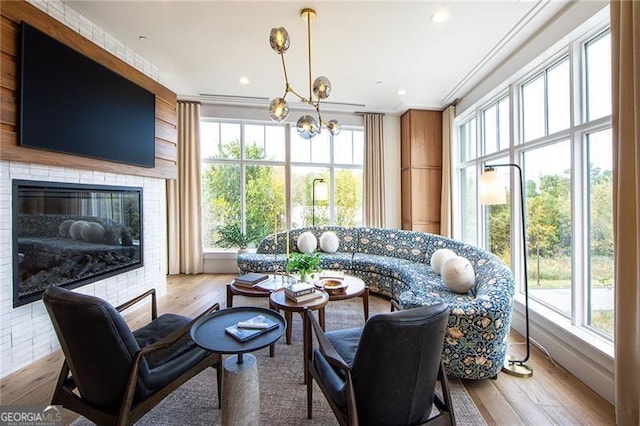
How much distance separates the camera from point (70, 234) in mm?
2625

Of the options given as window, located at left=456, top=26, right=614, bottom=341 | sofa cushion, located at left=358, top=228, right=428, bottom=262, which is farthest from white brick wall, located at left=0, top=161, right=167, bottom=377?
window, located at left=456, top=26, right=614, bottom=341

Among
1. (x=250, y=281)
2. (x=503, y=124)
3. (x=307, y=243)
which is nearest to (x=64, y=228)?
(x=250, y=281)

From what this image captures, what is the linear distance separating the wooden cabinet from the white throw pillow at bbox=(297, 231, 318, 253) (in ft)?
6.33

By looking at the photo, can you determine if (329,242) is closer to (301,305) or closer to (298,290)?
(298,290)

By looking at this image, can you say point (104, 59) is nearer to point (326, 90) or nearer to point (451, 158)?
point (326, 90)

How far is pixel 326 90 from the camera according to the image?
2594 millimetres

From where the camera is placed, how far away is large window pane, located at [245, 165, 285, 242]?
5398 millimetres

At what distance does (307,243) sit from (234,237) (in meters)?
1.45

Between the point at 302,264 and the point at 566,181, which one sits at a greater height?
the point at 566,181

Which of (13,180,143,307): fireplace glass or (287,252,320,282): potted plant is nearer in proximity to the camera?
(13,180,143,307): fireplace glass

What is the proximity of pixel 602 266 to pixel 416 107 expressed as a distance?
3.73 metres

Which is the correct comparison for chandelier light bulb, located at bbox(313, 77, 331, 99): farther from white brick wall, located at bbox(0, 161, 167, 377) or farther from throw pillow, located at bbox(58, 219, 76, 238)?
throw pillow, located at bbox(58, 219, 76, 238)

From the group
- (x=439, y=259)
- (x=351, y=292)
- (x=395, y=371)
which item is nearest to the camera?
(x=395, y=371)

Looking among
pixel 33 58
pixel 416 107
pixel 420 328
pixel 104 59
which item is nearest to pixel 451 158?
pixel 416 107
